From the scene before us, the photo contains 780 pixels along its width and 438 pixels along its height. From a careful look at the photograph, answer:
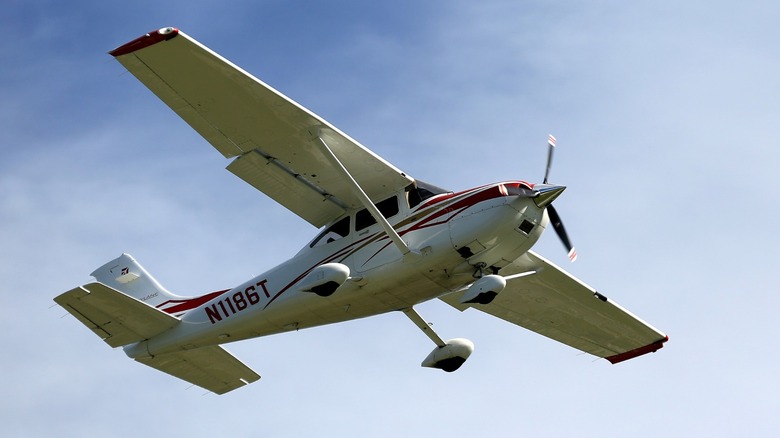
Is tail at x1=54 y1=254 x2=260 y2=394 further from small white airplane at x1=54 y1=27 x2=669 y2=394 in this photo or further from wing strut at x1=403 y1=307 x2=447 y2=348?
wing strut at x1=403 y1=307 x2=447 y2=348

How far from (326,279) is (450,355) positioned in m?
3.05

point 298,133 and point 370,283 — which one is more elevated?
point 298,133

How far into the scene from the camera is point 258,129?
16062mm

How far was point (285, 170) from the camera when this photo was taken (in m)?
16.8

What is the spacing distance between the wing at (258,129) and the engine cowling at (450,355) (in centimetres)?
270

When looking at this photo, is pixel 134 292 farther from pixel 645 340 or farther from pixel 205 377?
pixel 645 340

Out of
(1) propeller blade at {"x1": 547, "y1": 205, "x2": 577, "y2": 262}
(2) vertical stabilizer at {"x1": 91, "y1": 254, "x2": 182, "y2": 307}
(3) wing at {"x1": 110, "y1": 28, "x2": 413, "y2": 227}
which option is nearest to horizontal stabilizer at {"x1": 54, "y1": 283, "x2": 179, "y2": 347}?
(2) vertical stabilizer at {"x1": 91, "y1": 254, "x2": 182, "y2": 307}

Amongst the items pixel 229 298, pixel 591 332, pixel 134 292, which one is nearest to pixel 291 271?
pixel 229 298

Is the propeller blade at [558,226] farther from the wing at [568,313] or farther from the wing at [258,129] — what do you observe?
the wing at [258,129]

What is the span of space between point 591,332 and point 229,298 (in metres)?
6.78

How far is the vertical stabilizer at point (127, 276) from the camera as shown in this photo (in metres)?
19.9

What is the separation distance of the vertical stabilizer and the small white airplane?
87cm

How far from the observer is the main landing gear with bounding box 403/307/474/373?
17.6 metres

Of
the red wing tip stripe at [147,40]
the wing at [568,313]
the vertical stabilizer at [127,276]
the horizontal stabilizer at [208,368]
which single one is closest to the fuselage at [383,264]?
the horizontal stabilizer at [208,368]
